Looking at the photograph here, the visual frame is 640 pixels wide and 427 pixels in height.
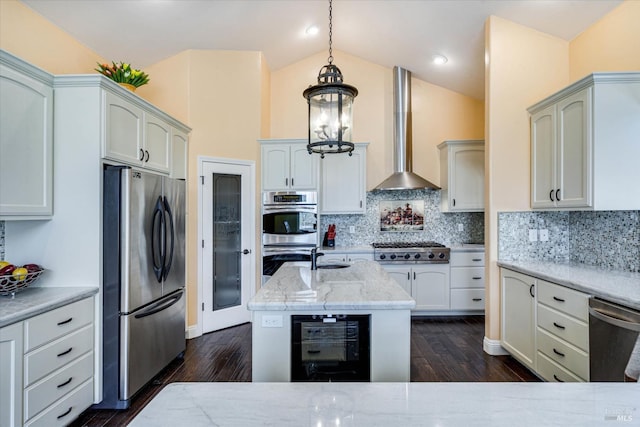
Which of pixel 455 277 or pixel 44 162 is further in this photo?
pixel 455 277

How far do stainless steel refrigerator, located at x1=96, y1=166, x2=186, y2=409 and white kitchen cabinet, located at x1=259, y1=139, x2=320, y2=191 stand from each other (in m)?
1.62

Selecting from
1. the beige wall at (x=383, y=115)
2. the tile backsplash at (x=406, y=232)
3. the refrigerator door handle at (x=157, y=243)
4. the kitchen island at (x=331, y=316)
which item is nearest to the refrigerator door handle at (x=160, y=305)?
the refrigerator door handle at (x=157, y=243)

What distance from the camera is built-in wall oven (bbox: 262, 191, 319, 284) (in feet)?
13.8

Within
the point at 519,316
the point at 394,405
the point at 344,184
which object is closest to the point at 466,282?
the point at 519,316

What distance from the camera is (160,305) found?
278 cm

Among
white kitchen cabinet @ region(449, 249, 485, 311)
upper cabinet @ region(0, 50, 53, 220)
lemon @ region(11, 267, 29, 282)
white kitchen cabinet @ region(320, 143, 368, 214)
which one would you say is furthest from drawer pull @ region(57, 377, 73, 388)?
white kitchen cabinet @ region(449, 249, 485, 311)

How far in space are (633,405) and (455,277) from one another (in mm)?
3797

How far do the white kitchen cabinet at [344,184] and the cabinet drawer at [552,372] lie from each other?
2556 millimetres

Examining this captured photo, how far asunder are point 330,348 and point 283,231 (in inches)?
100

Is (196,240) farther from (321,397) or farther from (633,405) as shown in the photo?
(633,405)

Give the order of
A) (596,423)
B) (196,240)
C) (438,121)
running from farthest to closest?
(438,121)
(196,240)
(596,423)

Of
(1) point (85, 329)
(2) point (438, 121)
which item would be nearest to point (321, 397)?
(1) point (85, 329)

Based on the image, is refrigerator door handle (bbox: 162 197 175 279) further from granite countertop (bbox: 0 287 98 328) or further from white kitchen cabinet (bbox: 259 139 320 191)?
white kitchen cabinet (bbox: 259 139 320 191)

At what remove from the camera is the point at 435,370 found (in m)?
2.96
